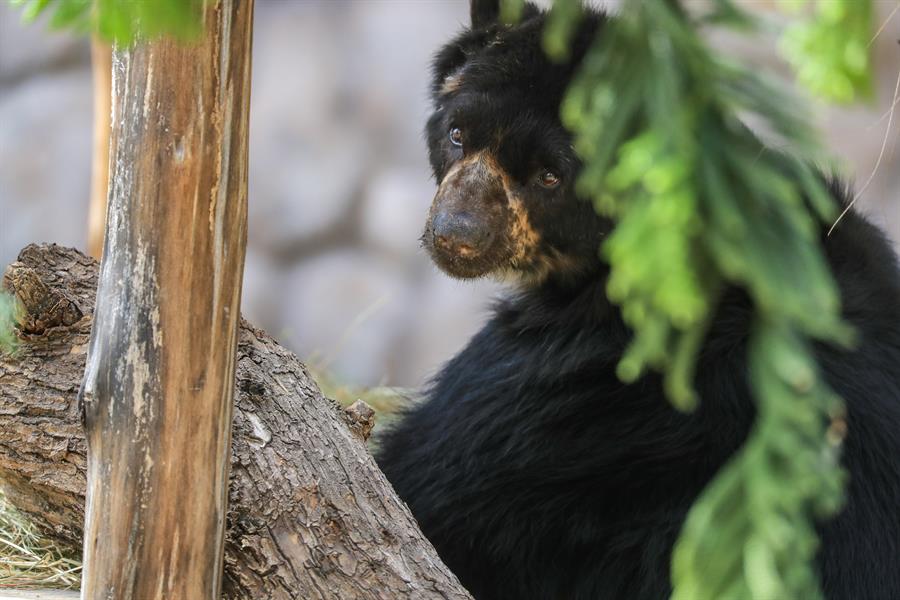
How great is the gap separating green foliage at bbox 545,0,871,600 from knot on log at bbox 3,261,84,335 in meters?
2.52

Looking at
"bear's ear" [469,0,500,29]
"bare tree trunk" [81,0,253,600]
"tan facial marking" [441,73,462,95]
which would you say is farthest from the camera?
"bear's ear" [469,0,500,29]

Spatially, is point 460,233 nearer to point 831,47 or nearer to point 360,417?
point 360,417

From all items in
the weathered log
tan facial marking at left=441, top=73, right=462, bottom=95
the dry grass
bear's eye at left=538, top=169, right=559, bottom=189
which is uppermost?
tan facial marking at left=441, top=73, right=462, bottom=95

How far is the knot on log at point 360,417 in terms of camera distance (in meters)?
3.59

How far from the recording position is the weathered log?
2.67 m

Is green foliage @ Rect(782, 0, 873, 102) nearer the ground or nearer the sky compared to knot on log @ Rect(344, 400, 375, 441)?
nearer the sky

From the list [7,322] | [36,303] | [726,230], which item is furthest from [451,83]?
[726,230]

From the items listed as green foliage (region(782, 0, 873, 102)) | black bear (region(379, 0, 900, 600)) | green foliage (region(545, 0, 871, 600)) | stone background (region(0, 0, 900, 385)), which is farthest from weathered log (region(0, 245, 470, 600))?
stone background (region(0, 0, 900, 385))

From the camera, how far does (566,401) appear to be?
342cm

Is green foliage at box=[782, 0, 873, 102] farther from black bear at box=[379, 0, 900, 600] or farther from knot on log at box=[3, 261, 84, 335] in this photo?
knot on log at box=[3, 261, 84, 335]

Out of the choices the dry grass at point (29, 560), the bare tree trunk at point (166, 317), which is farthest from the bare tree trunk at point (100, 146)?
the bare tree trunk at point (166, 317)

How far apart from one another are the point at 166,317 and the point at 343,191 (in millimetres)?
7602

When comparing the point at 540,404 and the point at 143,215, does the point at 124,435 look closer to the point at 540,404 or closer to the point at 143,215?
the point at 143,215

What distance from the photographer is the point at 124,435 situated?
2422mm
